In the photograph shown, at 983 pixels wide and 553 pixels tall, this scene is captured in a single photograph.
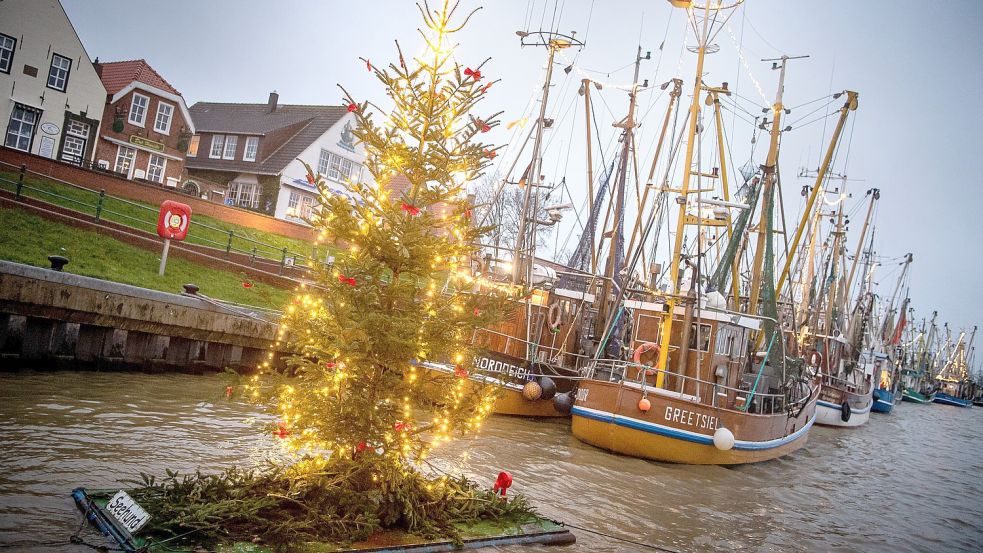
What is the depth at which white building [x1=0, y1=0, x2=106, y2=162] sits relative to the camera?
28.3 meters

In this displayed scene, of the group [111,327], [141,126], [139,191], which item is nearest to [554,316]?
[111,327]

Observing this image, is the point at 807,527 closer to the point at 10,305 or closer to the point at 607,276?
the point at 607,276

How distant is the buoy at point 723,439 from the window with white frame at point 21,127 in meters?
31.9

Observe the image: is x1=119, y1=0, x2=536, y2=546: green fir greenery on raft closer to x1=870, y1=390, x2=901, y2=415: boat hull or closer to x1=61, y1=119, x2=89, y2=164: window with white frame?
x1=61, y1=119, x2=89, y2=164: window with white frame

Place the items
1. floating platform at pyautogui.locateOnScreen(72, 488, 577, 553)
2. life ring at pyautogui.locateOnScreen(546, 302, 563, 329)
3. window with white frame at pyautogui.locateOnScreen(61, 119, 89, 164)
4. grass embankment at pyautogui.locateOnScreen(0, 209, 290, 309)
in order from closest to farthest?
1. floating platform at pyautogui.locateOnScreen(72, 488, 577, 553)
2. grass embankment at pyautogui.locateOnScreen(0, 209, 290, 309)
3. life ring at pyautogui.locateOnScreen(546, 302, 563, 329)
4. window with white frame at pyautogui.locateOnScreen(61, 119, 89, 164)

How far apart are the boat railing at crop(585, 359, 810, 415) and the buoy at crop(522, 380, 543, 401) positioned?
1557 mm

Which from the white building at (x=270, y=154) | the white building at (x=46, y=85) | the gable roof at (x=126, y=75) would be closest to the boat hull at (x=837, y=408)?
the white building at (x=270, y=154)

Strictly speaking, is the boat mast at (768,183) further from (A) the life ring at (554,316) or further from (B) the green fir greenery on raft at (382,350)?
(B) the green fir greenery on raft at (382,350)

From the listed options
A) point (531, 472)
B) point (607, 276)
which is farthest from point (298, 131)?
point (531, 472)

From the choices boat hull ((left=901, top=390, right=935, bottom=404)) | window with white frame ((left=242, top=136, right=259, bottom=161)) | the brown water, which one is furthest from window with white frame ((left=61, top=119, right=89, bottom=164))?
boat hull ((left=901, top=390, right=935, bottom=404))

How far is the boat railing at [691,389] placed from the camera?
14.6 m

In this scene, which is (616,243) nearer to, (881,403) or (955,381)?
(881,403)

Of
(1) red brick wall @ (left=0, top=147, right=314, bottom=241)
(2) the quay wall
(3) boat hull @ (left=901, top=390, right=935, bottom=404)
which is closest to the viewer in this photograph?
(2) the quay wall

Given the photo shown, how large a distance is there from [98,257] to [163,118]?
22.1m
